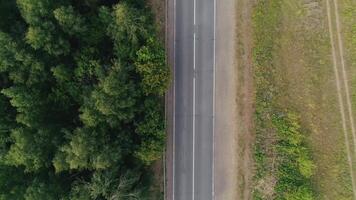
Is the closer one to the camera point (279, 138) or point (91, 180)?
point (91, 180)

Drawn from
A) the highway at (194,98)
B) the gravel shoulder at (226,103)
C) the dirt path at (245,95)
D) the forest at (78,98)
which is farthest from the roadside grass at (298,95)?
the forest at (78,98)

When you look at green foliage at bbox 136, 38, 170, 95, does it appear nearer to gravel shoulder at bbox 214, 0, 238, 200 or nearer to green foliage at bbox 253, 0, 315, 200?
gravel shoulder at bbox 214, 0, 238, 200

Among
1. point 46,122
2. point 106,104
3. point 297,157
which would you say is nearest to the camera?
point 106,104

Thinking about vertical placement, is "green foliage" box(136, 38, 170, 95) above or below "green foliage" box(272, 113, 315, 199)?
above

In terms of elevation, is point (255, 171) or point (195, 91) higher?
point (195, 91)

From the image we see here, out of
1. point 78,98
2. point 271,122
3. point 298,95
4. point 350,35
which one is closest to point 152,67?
point 78,98

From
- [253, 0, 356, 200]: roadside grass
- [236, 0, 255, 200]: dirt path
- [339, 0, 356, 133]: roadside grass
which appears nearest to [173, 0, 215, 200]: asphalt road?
[236, 0, 255, 200]: dirt path

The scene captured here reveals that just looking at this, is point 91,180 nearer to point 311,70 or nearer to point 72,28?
point 72,28

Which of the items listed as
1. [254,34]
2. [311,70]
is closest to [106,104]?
[254,34]
